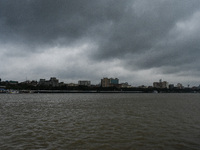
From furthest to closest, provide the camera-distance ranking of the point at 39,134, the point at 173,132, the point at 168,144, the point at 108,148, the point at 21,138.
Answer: the point at 173,132 → the point at 39,134 → the point at 21,138 → the point at 168,144 → the point at 108,148

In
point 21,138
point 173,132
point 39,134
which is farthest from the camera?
point 173,132

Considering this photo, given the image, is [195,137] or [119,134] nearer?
[195,137]

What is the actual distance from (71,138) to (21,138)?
467cm

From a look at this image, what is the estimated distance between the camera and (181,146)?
13750mm

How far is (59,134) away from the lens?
1731 cm

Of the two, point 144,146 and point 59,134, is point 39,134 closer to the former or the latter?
point 59,134

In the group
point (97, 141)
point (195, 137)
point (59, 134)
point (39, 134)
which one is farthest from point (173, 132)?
point (39, 134)

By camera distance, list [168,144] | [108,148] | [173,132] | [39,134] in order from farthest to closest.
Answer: [173,132] → [39,134] → [168,144] → [108,148]

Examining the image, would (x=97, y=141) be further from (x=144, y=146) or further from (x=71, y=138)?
(x=144, y=146)

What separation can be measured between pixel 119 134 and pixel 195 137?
7.33 meters

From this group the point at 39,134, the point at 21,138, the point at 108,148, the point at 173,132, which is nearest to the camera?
the point at 108,148

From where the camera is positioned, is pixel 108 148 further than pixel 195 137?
No

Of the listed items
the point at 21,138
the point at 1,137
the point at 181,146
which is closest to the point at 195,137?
the point at 181,146

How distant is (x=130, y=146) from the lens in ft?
45.0
